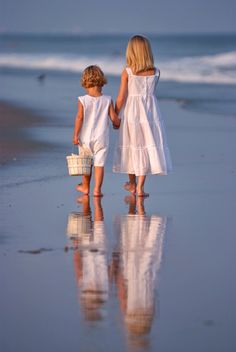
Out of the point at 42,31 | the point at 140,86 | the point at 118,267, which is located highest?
the point at 42,31

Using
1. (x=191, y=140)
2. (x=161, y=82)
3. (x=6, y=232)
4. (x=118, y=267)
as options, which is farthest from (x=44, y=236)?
(x=161, y=82)

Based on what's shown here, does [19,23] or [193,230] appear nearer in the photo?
[193,230]

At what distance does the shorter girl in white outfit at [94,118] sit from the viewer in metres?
9.85

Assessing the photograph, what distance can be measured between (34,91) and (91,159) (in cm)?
1292

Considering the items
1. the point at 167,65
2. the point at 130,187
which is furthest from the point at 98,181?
the point at 167,65

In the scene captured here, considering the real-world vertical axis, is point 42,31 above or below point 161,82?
above

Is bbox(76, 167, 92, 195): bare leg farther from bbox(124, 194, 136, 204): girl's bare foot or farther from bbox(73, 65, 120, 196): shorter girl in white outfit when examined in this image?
bbox(124, 194, 136, 204): girl's bare foot

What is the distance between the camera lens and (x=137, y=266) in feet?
22.1

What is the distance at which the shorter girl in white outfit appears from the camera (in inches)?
388

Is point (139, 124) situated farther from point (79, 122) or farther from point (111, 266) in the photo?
point (111, 266)

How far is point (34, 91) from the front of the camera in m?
22.6

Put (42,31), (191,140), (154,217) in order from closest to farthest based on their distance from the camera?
(154,217) < (191,140) < (42,31)

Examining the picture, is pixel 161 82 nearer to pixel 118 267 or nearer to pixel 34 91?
pixel 34 91

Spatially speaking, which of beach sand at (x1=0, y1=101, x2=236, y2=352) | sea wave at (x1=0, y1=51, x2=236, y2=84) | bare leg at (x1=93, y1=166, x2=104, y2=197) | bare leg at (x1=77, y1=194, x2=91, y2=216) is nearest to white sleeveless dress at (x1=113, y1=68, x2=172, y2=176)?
beach sand at (x1=0, y1=101, x2=236, y2=352)
